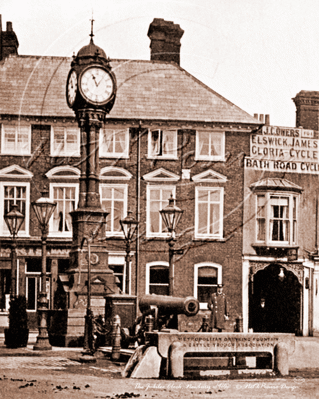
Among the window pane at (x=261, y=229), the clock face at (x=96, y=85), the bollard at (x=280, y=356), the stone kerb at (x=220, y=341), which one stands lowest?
the bollard at (x=280, y=356)

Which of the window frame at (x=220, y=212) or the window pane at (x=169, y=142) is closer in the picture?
the window frame at (x=220, y=212)

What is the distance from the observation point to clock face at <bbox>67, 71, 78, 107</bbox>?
72.2 ft

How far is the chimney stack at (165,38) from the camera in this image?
122ft

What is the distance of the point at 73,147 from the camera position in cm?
3525

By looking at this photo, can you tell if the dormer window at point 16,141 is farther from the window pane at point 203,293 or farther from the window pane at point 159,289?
the window pane at point 203,293

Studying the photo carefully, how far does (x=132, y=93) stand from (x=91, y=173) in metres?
14.2

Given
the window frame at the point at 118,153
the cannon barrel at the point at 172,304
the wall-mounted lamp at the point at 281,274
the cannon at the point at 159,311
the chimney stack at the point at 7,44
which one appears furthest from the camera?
the chimney stack at the point at 7,44

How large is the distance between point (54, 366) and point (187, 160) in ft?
70.0

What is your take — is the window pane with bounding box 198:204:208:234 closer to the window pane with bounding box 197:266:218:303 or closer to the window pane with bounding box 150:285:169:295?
the window pane with bounding box 197:266:218:303

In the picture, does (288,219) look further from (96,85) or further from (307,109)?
(96,85)

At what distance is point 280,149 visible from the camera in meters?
36.2

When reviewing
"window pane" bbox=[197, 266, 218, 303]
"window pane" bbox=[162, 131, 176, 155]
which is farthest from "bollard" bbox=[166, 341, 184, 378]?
"window pane" bbox=[162, 131, 176, 155]

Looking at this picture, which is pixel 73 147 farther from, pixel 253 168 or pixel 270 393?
pixel 270 393

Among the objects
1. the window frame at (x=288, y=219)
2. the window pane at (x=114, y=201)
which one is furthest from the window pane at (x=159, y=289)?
the window frame at (x=288, y=219)
